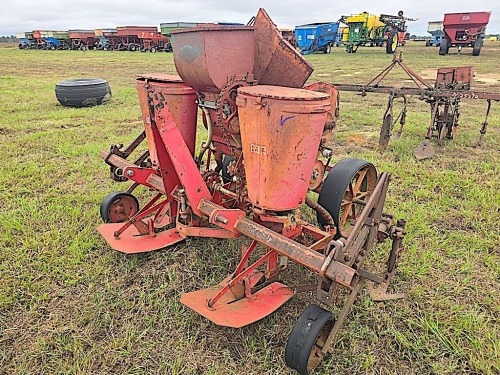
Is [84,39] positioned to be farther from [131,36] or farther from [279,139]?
[279,139]

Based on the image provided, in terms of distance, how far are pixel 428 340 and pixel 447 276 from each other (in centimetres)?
76

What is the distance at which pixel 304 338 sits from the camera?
84.3 inches

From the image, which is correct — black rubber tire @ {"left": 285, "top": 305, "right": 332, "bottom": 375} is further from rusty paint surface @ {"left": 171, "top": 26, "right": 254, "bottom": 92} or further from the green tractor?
the green tractor

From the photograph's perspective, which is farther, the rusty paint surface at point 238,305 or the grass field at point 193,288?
the rusty paint surface at point 238,305

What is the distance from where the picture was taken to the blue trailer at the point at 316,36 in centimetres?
2675

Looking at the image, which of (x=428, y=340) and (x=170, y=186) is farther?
(x=170, y=186)

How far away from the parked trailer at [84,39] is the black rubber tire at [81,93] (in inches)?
1344

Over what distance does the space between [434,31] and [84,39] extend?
34.6 m

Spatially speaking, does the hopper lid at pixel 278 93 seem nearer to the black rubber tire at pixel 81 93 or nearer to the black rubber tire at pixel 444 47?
the black rubber tire at pixel 81 93

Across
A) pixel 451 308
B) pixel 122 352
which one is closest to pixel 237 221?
pixel 122 352

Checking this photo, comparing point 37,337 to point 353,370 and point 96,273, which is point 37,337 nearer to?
point 96,273

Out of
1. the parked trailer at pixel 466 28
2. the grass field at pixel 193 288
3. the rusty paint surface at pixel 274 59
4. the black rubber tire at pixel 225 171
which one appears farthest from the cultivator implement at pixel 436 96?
the parked trailer at pixel 466 28

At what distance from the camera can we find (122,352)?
7.86 feet

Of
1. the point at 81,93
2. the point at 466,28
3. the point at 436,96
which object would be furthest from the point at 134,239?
the point at 466,28
